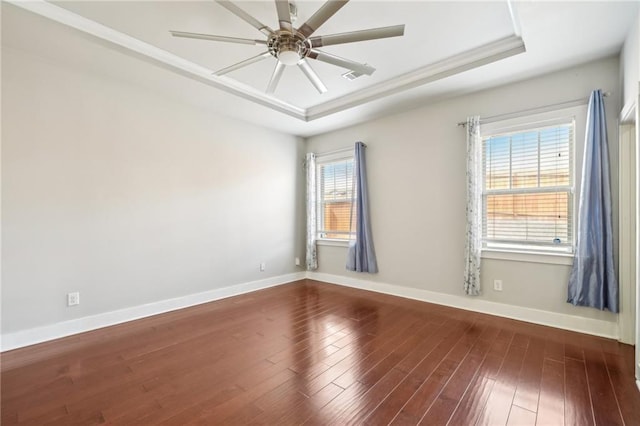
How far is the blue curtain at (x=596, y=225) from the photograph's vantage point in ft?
8.57

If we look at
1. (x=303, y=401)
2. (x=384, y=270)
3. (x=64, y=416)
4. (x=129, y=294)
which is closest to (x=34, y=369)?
(x=64, y=416)

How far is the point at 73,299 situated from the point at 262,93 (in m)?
3.18

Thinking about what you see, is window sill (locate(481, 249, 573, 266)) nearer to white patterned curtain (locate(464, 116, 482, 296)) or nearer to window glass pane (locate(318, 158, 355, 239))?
white patterned curtain (locate(464, 116, 482, 296))

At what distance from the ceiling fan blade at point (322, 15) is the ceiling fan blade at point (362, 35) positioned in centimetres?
11

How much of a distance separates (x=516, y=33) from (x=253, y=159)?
363 centimetres

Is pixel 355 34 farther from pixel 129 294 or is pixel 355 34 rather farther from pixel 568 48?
pixel 129 294

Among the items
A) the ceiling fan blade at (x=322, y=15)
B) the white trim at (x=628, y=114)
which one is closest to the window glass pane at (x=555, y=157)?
the white trim at (x=628, y=114)

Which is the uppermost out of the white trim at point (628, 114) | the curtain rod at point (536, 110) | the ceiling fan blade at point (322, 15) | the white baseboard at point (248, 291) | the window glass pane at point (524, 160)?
the ceiling fan blade at point (322, 15)

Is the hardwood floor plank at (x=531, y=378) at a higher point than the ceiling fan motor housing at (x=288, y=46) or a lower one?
lower

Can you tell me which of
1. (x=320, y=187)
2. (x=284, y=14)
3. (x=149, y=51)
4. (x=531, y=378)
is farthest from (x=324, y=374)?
(x=320, y=187)

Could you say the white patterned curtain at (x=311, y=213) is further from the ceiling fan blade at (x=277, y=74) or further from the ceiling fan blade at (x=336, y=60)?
the ceiling fan blade at (x=336, y=60)

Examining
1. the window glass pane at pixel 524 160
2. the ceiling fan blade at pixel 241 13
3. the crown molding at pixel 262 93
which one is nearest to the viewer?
the ceiling fan blade at pixel 241 13

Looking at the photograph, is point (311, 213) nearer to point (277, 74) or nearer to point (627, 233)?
point (277, 74)

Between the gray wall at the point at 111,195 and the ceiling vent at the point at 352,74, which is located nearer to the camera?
the ceiling vent at the point at 352,74
